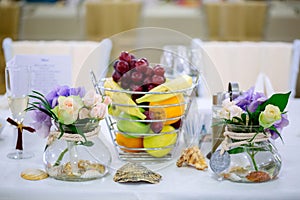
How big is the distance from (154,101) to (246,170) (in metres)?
0.27

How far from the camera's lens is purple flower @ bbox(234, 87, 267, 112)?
1.34m

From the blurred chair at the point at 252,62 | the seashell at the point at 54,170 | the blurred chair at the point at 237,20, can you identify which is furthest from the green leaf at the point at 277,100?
the blurred chair at the point at 237,20

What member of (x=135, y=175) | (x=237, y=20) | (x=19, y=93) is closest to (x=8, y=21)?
(x=237, y=20)

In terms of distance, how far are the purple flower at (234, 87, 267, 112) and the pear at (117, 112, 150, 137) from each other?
23 cm

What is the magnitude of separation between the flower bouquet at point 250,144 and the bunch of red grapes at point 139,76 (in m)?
0.18

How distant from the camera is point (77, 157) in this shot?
133cm

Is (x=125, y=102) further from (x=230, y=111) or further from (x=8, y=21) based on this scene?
(x=8, y=21)

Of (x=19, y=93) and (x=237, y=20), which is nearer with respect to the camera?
(x=19, y=93)

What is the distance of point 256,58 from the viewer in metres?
2.56

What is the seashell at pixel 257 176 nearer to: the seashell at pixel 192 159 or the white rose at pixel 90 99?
the seashell at pixel 192 159

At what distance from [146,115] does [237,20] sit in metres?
3.87

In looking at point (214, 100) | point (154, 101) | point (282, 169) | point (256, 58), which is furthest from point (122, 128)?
point (256, 58)

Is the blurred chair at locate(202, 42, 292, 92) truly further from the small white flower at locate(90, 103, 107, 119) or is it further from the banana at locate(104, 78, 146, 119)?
the small white flower at locate(90, 103, 107, 119)

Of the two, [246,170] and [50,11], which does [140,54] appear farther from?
[50,11]
